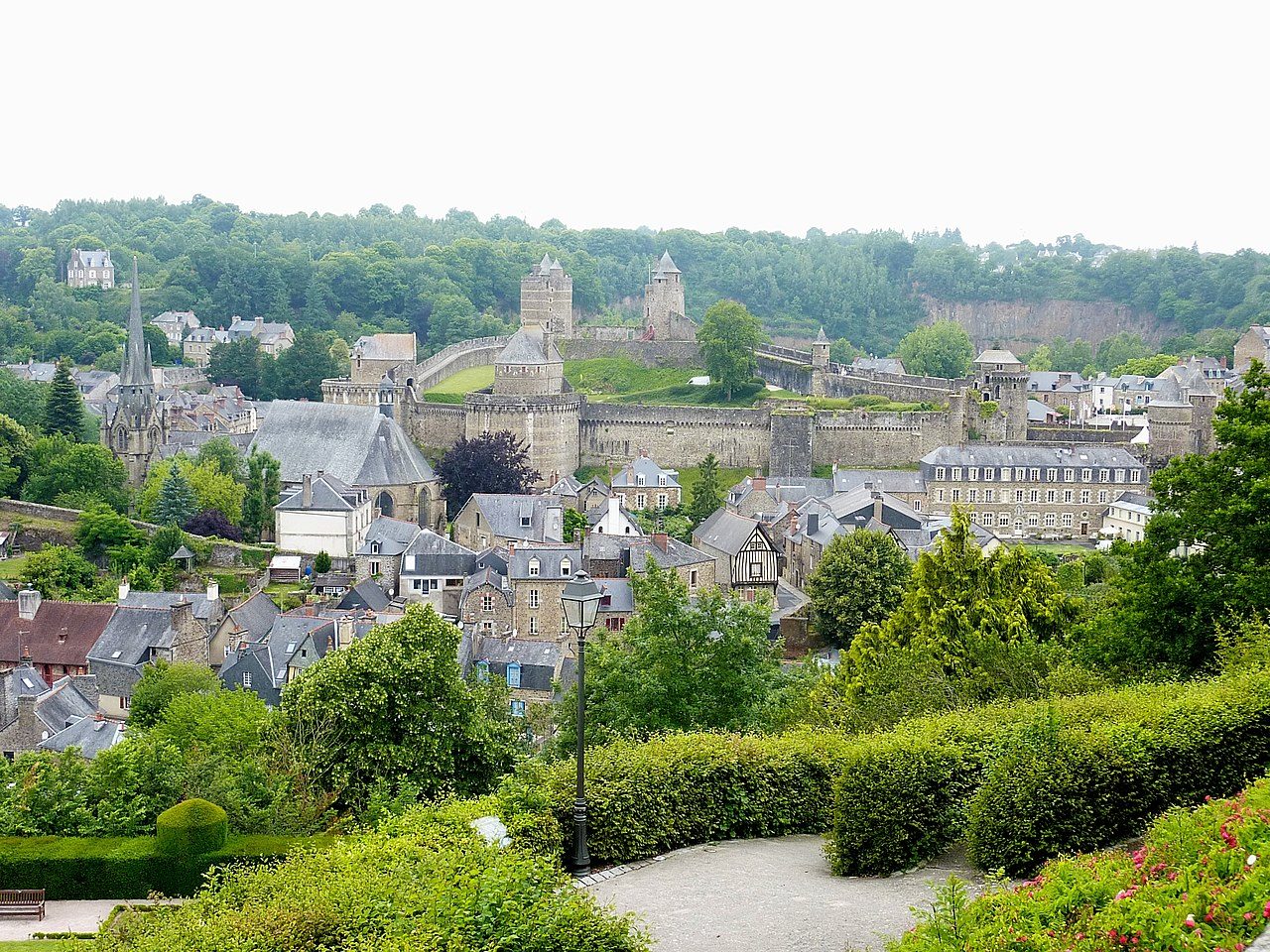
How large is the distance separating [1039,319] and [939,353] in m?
48.4

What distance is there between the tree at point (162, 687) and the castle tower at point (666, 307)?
4833cm

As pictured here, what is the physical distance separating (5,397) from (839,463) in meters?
34.0

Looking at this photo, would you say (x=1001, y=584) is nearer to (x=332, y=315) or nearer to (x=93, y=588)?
(x=93, y=588)

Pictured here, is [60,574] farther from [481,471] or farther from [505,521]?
[481,471]

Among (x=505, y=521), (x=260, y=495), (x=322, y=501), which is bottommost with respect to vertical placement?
(x=505, y=521)

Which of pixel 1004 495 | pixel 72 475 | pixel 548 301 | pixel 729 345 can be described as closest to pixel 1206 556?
pixel 1004 495

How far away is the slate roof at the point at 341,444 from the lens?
54.0 m

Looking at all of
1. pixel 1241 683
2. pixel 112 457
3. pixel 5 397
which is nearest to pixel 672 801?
pixel 1241 683

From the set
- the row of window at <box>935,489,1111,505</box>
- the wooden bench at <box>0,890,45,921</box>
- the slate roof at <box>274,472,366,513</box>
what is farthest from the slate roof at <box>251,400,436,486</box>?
the wooden bench at <box>0,890,45,921</box>

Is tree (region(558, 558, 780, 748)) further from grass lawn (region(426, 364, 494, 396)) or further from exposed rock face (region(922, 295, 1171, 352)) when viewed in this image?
exposed rock face (region(922, 295, 1171, 352))

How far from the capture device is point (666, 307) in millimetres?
77562

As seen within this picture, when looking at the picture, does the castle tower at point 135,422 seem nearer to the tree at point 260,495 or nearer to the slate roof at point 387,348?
the tree at point 260,495

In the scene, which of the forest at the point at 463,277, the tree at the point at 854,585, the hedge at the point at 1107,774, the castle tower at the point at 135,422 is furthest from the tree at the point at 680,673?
the forest at the point at 463,277

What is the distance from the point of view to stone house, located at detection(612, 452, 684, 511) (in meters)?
53.8
